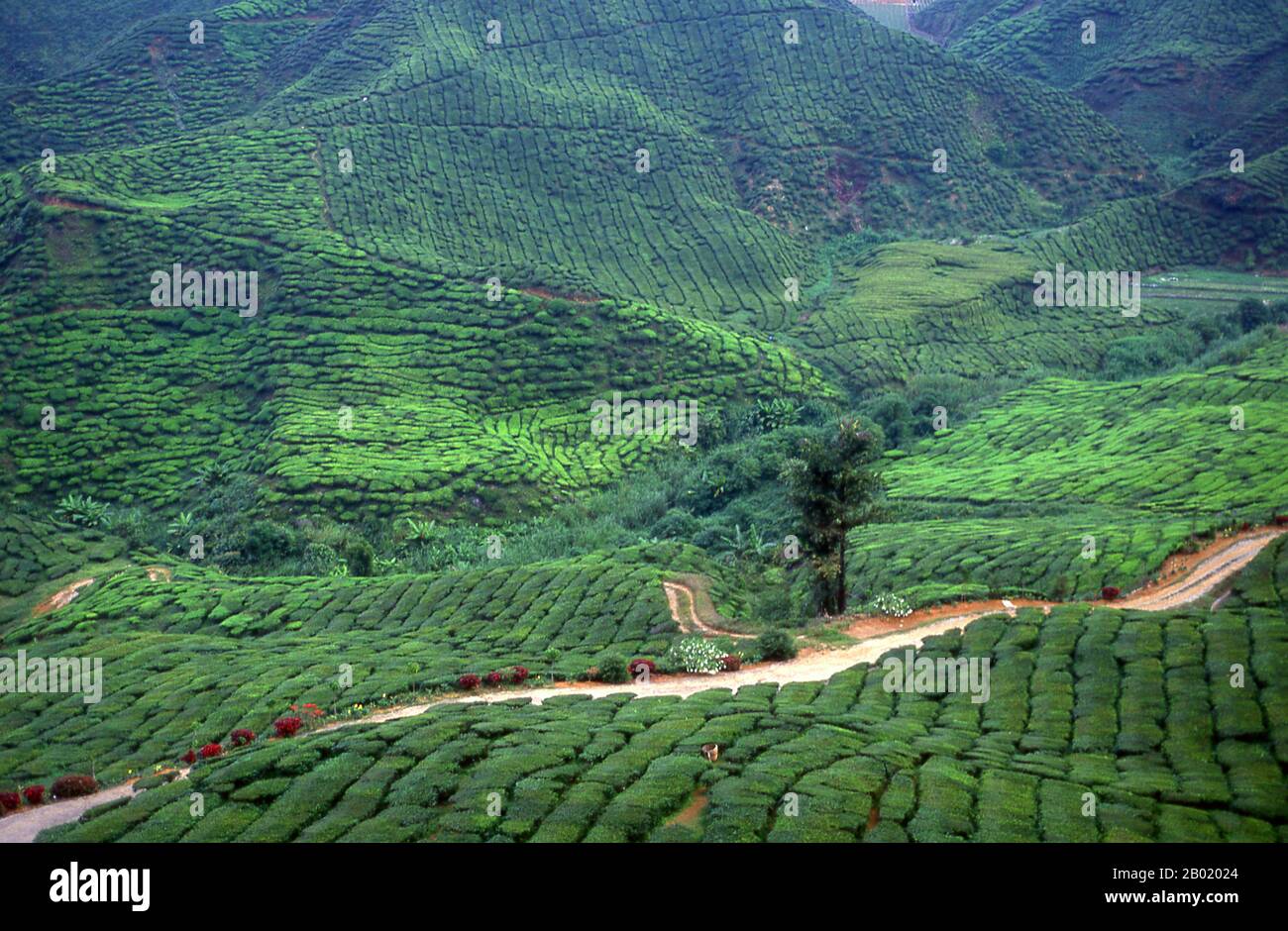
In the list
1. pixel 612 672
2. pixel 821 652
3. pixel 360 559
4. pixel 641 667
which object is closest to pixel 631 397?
pixel 360 559

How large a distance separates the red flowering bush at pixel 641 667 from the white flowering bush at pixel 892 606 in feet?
28.2

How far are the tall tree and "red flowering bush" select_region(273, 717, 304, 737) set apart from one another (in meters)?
18.6

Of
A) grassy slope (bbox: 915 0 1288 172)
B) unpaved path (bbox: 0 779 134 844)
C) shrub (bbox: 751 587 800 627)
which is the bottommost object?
unpaved path (bbox: 0 779 134 844)

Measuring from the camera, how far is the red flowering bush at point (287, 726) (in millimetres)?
30609

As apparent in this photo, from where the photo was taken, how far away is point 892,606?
3922 cm

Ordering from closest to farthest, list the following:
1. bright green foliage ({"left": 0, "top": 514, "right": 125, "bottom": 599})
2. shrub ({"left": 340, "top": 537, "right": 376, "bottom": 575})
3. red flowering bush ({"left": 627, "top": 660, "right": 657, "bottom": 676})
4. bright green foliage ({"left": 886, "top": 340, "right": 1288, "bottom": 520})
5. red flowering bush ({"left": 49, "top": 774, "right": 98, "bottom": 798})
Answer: red flowering bush ({"left": 49, "top": 774, "right": 98, "bottom": 798}), red flowering bush ({"left": 627, "top": 660, "right": 657, "bottom": 676}), bright green foliage ({"left": 886, "top": 340, "right": 1288, "bottom": 520}), bright green foliage ({"left": 0, "top": 514, "right": 125, "bottom": 599}), shrub ({"left": 340, "top": 537, "right": 376, "bottom": 575})

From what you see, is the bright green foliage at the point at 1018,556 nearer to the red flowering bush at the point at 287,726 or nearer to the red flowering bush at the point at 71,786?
the red flowering bush at the point at 287,726

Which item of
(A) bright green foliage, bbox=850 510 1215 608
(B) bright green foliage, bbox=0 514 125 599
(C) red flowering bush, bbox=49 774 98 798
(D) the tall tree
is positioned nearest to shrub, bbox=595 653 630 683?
(D) the tall tree

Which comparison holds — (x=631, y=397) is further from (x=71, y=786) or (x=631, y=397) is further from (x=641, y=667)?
(x=71, y=786)

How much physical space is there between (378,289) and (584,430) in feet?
57.9

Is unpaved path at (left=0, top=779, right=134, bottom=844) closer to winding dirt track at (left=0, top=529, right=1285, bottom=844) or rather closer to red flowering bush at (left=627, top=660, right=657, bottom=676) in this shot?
winding dirt track at (left=0, top=529, right=1285, bottom=844)

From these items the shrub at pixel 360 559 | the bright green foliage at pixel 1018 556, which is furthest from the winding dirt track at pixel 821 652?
the shrub at pixel 360 559

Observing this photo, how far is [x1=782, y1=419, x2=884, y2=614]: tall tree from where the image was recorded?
4169cm

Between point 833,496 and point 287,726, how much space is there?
20.0 m
